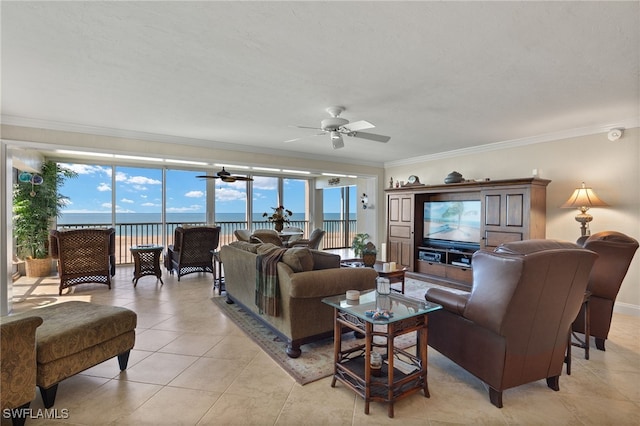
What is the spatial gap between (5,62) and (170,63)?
1.27 m

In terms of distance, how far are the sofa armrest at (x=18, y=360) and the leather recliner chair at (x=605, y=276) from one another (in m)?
4.18

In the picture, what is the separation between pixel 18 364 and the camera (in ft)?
5.70

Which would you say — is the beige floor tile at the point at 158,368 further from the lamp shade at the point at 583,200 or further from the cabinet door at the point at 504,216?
the lamp shade at the point at 583,200

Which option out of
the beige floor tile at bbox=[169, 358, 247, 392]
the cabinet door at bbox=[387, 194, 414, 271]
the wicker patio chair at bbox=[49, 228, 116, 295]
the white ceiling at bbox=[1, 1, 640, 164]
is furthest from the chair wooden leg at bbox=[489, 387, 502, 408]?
the wicker patio chair at bbox=[49, 228, 116, 295]

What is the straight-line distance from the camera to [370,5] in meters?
1.75

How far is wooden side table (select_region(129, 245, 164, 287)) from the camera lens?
5.29 meters

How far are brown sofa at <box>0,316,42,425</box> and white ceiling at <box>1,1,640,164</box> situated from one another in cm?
180

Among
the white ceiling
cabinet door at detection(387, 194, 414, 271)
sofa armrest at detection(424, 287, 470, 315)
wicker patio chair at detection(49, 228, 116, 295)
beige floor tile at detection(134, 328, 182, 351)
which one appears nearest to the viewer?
the white ceiling

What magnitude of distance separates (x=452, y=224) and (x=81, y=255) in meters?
6.22

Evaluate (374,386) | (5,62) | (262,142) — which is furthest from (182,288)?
(374,386)

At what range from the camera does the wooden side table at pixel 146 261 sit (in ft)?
17.4

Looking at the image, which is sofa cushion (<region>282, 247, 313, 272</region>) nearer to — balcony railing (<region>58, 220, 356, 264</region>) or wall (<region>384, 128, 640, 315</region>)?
wall (<region>384, 128, 640, 315</region>)

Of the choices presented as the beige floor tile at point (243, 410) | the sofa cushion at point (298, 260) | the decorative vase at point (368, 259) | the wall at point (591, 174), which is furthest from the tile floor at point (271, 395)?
the decorative vase at point (368, 259)

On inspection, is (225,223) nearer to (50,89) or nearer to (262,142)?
(262,142)
